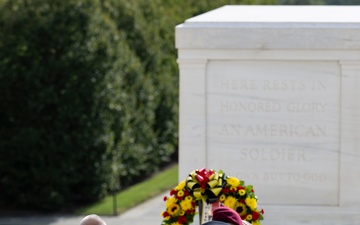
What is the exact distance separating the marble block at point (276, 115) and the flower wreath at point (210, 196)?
1571 mm

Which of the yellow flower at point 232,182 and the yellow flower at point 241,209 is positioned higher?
the yellow flower at point 232,182

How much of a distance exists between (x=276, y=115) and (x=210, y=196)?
188 centimetres

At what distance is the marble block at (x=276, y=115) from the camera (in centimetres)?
916

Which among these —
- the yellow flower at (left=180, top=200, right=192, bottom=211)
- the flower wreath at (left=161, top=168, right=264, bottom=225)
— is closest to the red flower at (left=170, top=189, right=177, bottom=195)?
the flower wreath at (left=161, top=168, right=264, bottom=225)

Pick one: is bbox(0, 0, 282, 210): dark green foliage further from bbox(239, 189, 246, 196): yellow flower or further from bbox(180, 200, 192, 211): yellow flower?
bbox(239, 189, 246, 196): yellow flower

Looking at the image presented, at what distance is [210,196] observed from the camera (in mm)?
7551

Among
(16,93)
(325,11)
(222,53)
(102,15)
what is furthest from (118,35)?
(222,53)

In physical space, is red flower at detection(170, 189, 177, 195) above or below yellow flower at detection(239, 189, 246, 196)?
below

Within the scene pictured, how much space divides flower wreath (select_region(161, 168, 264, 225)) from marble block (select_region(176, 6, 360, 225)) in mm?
1571

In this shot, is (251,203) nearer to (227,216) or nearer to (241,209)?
(241,209)

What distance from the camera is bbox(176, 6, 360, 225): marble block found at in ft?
30.0

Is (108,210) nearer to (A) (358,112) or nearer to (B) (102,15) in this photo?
(B) (102,15)

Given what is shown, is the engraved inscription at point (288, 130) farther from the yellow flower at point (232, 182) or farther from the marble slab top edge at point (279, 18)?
the yellow flower at point (232, 182)

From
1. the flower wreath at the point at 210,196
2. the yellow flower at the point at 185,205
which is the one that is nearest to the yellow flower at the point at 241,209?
the flower wreath at the point at 210,196
